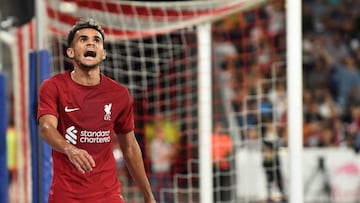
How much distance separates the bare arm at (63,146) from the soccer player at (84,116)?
13 millimetres

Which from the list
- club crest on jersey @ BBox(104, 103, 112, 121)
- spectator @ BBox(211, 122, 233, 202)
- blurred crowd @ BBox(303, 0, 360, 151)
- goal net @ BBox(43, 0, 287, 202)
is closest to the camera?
club crest on jersey @ BBox(104, 103, 112, 121)

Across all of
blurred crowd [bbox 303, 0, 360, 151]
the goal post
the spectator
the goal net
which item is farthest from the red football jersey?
blurred crowd [bbox 303, 0, 360, 151]

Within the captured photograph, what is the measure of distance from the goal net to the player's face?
251 centimetres

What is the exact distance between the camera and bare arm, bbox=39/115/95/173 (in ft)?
13.3

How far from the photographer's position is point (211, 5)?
25.0 feet

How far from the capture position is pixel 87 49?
14.7 ft

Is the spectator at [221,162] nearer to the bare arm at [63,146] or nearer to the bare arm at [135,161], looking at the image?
the bare arm at [135,161]

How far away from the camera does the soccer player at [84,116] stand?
14.5 feet

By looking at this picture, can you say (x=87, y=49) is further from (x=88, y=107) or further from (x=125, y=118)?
(x=125, y=118)

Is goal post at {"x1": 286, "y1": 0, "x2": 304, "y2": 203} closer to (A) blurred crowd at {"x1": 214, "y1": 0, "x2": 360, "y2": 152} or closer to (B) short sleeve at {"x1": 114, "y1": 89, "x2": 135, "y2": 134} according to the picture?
(B) short sleeve at {"x1": 114, "y1": 89, "x2": 135, "y2": 134}

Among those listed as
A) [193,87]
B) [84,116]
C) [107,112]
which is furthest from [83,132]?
[193,87]

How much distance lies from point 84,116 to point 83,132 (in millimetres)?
84

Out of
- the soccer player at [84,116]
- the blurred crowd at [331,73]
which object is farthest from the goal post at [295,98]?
the blurred crowd at [331,73]

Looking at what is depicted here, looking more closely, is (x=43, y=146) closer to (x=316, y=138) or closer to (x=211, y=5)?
(x=211, y=5)
